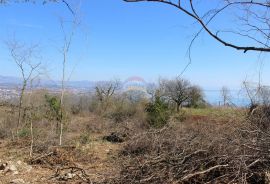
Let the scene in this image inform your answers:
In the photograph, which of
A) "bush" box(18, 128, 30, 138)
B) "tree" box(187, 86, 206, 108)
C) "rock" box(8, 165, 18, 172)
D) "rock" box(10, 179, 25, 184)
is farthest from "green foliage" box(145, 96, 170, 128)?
"tree" box(187, 86, 206, 108)

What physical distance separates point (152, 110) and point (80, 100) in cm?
1369

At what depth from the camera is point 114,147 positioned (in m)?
12.4

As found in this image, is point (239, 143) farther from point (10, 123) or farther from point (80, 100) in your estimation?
point (80, 100)

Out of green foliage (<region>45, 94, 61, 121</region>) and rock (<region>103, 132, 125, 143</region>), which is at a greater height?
green foliage (<region>45, 94, 61, 121</region>)

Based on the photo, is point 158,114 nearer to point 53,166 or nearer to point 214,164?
point 53,166

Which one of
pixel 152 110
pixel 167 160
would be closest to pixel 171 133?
pixel 167 160

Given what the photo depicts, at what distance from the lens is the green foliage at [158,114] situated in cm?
1408

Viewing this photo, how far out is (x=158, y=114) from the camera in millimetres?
14352

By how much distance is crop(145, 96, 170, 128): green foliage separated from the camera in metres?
14.1

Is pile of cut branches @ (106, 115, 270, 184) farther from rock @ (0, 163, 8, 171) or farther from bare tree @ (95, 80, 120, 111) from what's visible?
bare tree @ (95, 80, 120, 111)

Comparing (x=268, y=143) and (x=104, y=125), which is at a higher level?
(x=268, y=143)

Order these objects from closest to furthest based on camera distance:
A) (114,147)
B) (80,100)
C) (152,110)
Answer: (114,147) < (152,110) < (80,100)

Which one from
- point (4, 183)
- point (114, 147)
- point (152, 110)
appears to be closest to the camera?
point (4, 183)

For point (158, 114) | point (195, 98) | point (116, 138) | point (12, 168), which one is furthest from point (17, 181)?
point (195, 98)
